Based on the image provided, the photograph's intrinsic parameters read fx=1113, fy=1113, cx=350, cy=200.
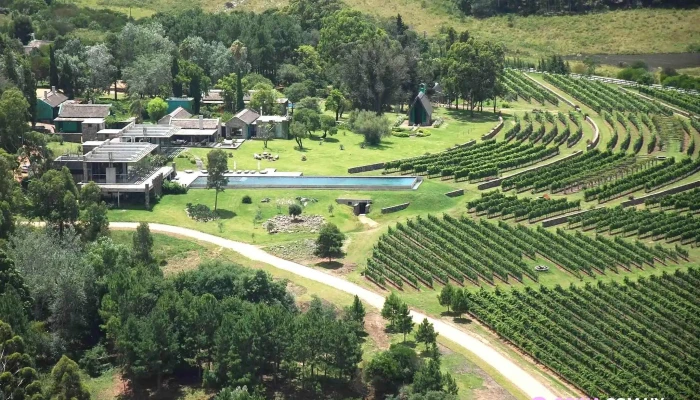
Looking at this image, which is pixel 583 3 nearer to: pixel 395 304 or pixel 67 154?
pixel 67 154

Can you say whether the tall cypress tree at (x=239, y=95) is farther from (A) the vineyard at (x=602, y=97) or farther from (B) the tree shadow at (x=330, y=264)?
(B) the tree shadow at (x=330, y=264)

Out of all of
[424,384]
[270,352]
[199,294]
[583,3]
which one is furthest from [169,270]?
[583,3]

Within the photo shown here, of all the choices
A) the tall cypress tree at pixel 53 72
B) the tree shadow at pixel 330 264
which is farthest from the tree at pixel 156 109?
the tree shadow at pixel 330 264

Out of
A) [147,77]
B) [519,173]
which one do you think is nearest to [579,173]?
[519,173]

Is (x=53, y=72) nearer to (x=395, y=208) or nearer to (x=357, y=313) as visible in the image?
(x=395, y=208)

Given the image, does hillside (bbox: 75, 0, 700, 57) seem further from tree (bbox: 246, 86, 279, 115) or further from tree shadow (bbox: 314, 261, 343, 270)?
tree shadow (bbox: 314, 261, 343, 270)

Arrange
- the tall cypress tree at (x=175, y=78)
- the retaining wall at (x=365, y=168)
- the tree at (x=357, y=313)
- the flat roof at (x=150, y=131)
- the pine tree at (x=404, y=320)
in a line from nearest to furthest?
the pine tree at (x=404, y=320), the tree at (x=357, y=313), the retaining wall at (x=365, y=168), the flat roof at (x=150, y=131), the tall cypress tree at (x=175, y=78)
